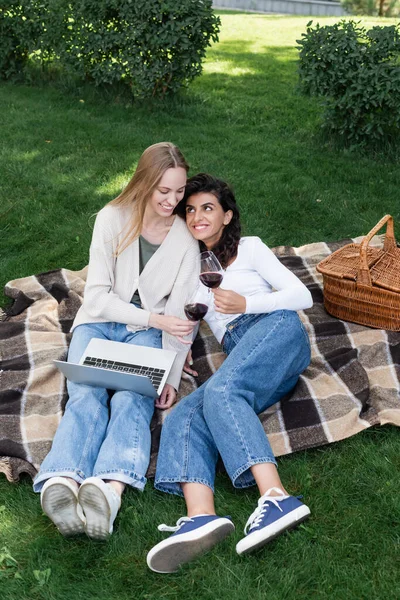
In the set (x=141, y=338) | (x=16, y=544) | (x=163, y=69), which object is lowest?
(x=16, y=544)

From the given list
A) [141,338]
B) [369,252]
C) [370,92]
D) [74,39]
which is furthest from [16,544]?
[74,39]

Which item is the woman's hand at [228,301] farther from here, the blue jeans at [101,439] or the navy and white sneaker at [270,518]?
the navy and white sneaker at [270,518]

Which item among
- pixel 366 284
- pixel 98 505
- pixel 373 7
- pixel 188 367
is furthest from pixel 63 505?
pixel 373 7

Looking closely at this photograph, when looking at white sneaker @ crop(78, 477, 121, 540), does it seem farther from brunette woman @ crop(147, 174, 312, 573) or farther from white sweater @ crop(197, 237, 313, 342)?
white sweater @ crop(197, 237, 313, 342)

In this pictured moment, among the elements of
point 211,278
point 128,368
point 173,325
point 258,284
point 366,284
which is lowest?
point 128,368

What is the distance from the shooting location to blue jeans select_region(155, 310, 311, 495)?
11.3 feet

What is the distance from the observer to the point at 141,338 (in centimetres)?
425

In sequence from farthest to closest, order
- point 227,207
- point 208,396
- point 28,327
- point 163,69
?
point 163,69, point 28,327, point 227,207, point 208,396

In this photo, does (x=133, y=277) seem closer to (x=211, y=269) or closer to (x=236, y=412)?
(x=211, y=269)

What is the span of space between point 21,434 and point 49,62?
6923 millimetres

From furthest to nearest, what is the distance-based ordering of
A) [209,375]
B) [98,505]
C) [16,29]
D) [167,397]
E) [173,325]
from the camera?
1. [16,29]
2. [209,375]
3. [167,397]
4. [173,325]
5. [98,505]

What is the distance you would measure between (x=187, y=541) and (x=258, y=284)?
1.61m

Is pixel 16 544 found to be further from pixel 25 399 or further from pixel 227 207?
pixel 227 207

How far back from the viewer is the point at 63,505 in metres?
3.22
